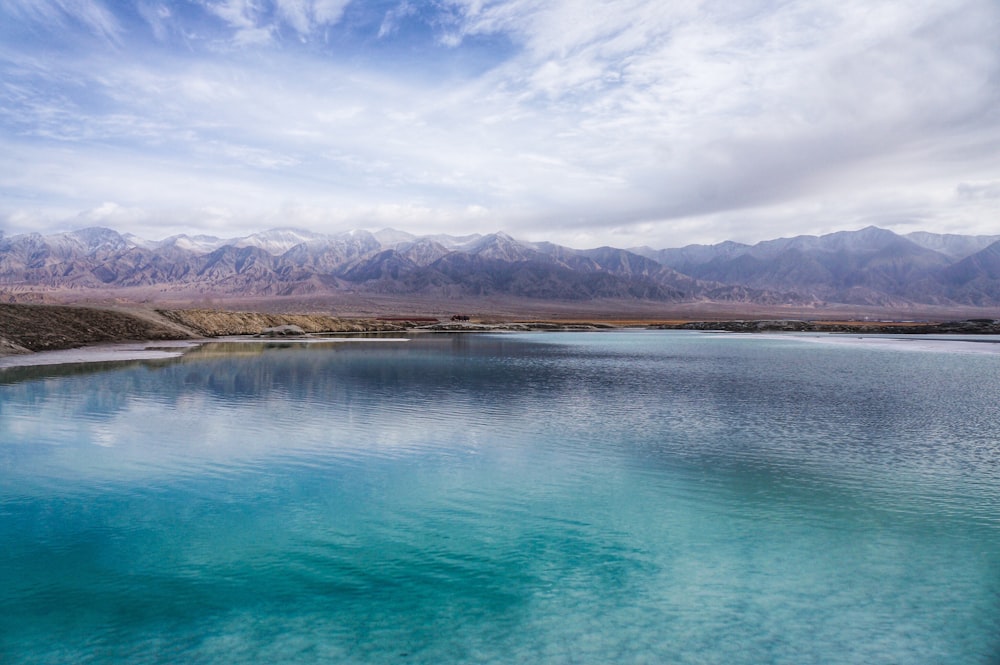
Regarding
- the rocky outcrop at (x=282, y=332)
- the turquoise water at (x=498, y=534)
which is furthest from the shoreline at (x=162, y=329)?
the turquoise water at (x=498, y=534)

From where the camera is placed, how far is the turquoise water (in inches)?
316

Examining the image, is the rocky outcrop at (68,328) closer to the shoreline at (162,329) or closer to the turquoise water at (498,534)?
the shoreline at (162,329)

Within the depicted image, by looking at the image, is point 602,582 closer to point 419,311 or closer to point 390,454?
point 390,454

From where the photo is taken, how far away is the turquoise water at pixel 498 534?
26.3 feet

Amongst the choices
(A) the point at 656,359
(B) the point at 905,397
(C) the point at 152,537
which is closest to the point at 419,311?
(A) the point at 656,359

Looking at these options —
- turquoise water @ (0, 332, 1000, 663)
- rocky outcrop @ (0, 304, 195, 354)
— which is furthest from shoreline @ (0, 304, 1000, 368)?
turquoise water @ (0, 332, 1000, 663)

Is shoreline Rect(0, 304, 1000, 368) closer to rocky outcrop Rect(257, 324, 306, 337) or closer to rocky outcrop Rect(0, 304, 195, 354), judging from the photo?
rocky outcrop Rect(0, 304, 195, 354)

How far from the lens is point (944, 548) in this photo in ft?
35.0

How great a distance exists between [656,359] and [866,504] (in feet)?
121

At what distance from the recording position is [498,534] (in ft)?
37.4

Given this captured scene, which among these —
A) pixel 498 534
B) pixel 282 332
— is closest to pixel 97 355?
pixel 282 332

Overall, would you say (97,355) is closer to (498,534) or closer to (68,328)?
(68,328)

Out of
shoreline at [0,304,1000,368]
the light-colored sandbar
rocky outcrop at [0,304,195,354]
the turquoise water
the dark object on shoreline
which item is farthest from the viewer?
the dark object on shoreline

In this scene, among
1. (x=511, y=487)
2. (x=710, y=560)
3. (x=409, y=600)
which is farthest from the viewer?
(x=511, y=487)
